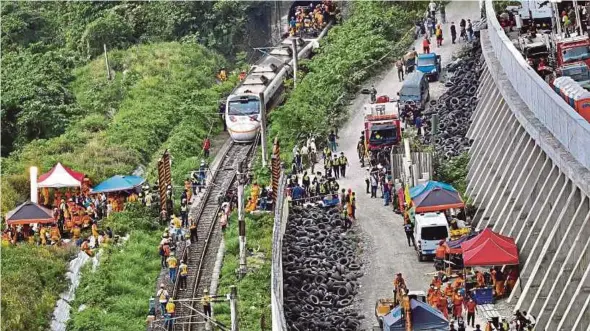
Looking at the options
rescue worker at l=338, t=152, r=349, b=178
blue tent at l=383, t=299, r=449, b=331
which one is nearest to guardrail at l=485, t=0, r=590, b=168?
blue tent at l=383, t=299, r=449, b=331

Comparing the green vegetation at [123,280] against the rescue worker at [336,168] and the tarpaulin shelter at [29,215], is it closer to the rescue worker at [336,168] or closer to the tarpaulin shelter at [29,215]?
the tarpaulin shelter at [29,215]

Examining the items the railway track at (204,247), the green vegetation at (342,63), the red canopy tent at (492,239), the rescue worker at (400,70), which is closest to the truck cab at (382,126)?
the green vegetation at (342,63)

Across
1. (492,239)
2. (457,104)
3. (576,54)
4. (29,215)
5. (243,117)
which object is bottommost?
(29,215)

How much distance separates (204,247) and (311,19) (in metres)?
32.3

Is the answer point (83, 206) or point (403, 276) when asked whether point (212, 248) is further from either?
point (403, 276)

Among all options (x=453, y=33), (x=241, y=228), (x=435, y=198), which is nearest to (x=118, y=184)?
(x=241, y=228)

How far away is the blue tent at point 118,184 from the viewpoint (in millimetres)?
64250

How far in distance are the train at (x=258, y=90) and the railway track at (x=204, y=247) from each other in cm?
96

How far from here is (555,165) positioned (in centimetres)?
4838

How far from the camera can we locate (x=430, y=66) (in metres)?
71.1

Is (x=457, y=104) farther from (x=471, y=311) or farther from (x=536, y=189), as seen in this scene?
(x=471, y=311)

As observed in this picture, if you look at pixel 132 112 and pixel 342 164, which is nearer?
pixel 342 164

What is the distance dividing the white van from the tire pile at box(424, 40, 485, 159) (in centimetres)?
874

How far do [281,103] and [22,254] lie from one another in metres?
21.6
